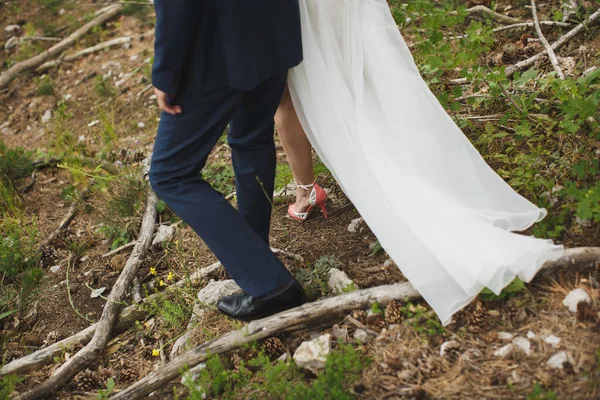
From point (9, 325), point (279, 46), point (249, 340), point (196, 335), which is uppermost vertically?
point (279, 46)

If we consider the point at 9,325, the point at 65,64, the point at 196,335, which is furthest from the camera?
the point at 65,64

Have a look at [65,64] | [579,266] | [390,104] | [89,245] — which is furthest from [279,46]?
[65,64]

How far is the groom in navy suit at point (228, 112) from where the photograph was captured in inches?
76.3

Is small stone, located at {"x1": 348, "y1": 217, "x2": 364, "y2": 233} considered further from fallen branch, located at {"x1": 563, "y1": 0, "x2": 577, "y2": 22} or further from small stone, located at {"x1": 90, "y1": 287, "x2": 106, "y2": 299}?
fallen branch, located at {"x1": 563, "y1": 0, "x2": 577, "y2": 22}

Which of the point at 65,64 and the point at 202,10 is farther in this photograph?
the point at 65,64

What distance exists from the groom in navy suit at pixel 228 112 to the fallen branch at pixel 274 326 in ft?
0.30

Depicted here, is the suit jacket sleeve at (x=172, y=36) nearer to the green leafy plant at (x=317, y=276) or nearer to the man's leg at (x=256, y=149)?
the man's leg at (x=256, y=149)

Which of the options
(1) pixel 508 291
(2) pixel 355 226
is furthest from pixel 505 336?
(2) pixel 355 226

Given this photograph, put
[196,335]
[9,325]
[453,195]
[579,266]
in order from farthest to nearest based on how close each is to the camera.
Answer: [9,325], [196,335], [453,195], [579,266]

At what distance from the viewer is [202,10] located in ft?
6.30

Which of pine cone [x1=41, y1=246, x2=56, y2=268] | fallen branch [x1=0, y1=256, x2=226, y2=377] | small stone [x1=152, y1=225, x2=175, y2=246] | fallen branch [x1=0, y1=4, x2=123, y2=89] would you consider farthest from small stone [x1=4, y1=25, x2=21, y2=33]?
fallen branch [x1=0, y1=256, x2=226, y2=377]

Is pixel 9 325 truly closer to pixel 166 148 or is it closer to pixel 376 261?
pixel 166 148

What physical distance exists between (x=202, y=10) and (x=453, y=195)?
1.24 m

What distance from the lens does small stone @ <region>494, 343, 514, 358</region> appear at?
1.91 metres
